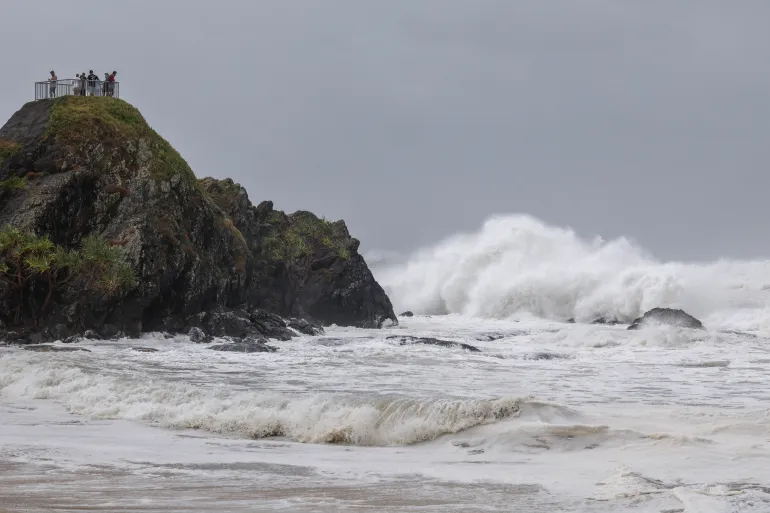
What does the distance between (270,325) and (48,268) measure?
11590 millimetres

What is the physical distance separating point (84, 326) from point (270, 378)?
16.6 m

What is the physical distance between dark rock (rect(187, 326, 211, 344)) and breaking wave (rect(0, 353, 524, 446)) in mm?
18647

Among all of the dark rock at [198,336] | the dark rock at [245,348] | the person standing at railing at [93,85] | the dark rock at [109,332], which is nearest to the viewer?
the dark rock at [245,348]

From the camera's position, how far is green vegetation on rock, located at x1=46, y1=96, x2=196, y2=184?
38844 mm

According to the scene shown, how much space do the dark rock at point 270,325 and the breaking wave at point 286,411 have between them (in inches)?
846

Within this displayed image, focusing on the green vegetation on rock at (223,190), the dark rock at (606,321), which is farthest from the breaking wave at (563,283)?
the green vegetation on rock at (223,190)

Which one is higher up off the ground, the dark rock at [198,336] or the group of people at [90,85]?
the group of people at [90,85]

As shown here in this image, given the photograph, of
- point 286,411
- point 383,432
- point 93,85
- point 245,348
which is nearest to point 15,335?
point 245,348

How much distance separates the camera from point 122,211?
123 feet

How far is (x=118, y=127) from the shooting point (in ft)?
133

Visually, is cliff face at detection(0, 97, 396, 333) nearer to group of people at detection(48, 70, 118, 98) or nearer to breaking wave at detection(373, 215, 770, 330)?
group of people at detection(48, 70, 118, 98)

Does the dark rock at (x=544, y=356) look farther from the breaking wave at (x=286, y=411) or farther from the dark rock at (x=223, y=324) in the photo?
the dark rock at (x=223, y=324)

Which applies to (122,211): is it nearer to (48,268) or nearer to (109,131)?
(109,131)

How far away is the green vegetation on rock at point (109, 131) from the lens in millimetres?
38844
